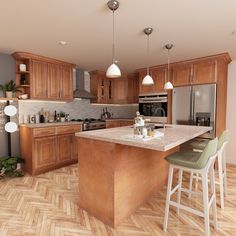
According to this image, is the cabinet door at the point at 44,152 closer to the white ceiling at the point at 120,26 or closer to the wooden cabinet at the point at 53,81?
the wooden cabinet at the point at 53,81

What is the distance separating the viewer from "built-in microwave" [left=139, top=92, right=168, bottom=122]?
4.39 metres

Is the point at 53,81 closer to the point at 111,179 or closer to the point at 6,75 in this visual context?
the point at 6,75

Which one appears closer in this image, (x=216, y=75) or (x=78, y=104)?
(x=216, y=75)

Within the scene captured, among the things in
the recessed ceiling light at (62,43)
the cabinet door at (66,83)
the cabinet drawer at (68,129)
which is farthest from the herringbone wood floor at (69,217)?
the recessed ceiling light at (62,43)

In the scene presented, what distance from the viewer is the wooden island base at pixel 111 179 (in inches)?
76.9

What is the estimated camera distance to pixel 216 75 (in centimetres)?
364

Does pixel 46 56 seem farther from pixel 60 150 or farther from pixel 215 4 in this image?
pixel 215 4

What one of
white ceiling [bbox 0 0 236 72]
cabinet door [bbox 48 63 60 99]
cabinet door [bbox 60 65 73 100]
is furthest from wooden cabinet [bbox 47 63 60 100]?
white ceiling [bbox 0 0 236 72]

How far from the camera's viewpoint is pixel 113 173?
192 cm

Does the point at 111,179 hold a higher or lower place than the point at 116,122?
lower

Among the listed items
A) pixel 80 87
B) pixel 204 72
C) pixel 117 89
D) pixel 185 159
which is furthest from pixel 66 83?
pixel 185 159

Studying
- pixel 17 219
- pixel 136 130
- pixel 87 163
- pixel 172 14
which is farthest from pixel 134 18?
pixel 17 219

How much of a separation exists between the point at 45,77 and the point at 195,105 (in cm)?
337

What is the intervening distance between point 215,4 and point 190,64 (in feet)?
7.11
